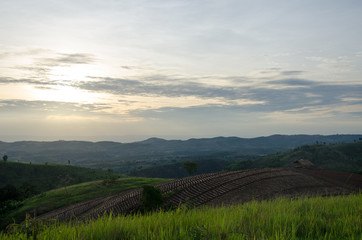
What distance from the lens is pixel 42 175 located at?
139000 millimetres

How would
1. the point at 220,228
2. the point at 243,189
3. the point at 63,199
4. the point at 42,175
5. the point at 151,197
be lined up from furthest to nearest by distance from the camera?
1. the point at 42,175
2. the point at 63,199
3. the point at 243,189
4. the point at 151,197
5. the point at 220,228

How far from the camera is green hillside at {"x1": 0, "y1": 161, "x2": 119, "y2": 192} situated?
12812 centimetres

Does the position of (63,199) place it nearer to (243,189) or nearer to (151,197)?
(151,197)

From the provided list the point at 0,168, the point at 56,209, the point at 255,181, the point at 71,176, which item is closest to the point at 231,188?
the point at 255,181

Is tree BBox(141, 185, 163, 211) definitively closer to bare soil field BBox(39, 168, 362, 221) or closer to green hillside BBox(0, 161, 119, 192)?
bare soil field BBox(39, 168, 362, 221)

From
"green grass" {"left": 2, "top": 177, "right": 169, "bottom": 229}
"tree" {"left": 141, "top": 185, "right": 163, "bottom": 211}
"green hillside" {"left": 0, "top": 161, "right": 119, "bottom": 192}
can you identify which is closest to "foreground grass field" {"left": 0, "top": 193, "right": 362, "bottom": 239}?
"tree" {"left": 141, "top": 185, "right": 163, "bottom": 211}

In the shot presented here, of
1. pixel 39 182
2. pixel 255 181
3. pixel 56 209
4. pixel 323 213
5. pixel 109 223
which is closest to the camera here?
pixel 109 223

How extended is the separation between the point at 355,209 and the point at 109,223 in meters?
7.82

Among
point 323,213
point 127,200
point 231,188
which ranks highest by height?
point 323,213

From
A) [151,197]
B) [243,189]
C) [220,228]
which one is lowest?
[243,189]

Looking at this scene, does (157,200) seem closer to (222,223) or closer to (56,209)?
(222,223)

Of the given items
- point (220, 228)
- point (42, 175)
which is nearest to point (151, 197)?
point (220, 228)

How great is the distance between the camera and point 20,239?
5605mm

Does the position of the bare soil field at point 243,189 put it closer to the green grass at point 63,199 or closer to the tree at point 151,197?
the tree at point 151,197
